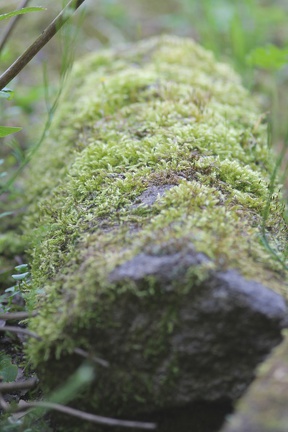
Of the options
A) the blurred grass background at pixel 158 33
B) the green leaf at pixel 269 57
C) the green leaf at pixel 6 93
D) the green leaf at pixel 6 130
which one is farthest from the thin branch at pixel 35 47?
the green leaf at pixel 269 57

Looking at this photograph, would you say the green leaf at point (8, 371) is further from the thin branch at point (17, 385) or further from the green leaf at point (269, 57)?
the green leaf at point (269, 57)

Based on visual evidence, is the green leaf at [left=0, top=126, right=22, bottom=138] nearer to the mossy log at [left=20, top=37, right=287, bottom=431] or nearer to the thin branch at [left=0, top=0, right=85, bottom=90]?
the thin branch at [left=0, top=0, right=85, bottom=90]

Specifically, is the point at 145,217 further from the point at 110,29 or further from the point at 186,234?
the point at 110,29

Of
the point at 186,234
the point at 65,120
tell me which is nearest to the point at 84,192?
the point at 186,234

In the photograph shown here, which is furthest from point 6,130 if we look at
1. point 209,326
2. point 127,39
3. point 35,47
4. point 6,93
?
point 127,39

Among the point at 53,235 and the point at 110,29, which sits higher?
the point at 110,29

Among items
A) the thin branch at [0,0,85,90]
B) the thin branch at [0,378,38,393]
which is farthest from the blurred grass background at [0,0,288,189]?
the thin branch at [0,378,38,393]

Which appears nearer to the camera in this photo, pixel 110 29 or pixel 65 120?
pixel 65 120
